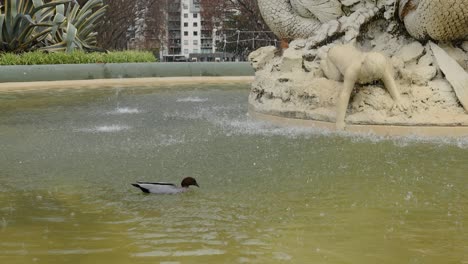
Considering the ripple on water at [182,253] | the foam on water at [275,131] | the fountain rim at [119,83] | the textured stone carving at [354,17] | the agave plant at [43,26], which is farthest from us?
the agave plant at [43,26]

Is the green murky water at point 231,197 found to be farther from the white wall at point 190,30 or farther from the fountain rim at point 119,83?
the white wall at point 190,30

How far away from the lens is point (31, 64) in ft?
63.0

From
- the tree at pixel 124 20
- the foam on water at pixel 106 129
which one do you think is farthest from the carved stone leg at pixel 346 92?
the tree at pixel 124 20

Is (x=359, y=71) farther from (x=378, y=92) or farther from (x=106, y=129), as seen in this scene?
(x=106, y=129)

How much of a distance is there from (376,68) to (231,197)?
4.02 m

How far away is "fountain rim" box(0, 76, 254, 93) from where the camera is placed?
Result: 17.3 meters

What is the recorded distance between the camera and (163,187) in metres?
5.14

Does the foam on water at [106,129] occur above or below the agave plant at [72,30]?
below

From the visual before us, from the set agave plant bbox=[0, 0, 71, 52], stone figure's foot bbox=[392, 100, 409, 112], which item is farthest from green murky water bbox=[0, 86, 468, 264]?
agave plant bbox=[0, 0, 71, 52]

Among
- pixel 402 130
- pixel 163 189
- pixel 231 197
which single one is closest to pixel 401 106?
pixel 402 130

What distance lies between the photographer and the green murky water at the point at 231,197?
3.91 m

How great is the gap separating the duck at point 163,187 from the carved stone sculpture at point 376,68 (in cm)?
394

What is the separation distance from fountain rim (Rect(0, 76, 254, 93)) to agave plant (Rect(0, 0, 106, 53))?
7.87 feet

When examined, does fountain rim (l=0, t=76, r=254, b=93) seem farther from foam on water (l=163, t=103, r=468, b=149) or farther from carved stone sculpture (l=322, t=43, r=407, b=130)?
carved stone sculpture (l=322, t=43, r=407, b=130)
